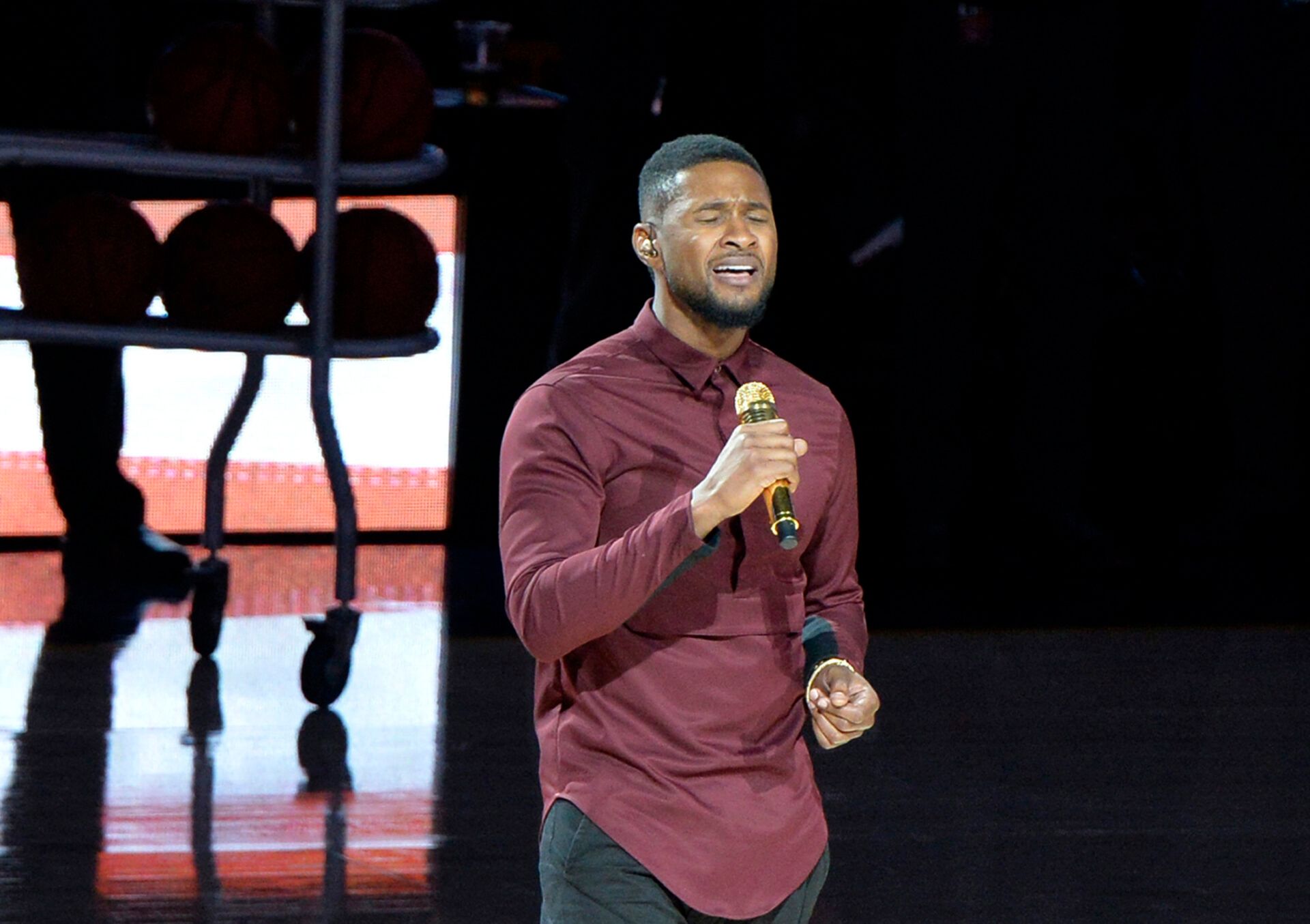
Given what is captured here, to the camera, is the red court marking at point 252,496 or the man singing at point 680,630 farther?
the red court marking at point 252,496

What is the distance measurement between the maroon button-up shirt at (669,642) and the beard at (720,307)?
52 mm

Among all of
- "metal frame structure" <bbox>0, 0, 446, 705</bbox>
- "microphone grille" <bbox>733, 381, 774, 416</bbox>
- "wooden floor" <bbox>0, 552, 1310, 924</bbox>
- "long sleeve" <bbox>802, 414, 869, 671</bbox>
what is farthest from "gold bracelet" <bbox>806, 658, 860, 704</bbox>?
"metal frame structure" <bbox>0, 0, 446, 705</bbox>

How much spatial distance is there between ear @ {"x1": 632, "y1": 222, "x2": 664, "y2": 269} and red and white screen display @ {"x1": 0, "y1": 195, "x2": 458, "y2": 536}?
4136mm

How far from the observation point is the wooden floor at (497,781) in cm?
314

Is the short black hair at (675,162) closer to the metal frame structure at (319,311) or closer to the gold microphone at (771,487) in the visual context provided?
the gold microphone at (771,487)

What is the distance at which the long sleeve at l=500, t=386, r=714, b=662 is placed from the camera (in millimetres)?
1604

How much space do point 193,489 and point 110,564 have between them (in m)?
0.58

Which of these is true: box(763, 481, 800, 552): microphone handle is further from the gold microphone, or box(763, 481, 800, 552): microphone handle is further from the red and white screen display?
the red and white screen display

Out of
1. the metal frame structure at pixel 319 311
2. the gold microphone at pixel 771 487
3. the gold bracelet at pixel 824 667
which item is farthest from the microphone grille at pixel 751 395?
the metal frame structure at pixel 319 311

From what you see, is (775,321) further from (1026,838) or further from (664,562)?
(664,562)

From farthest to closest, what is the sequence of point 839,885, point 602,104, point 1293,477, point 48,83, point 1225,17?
1. point 1293,477
2. point 1225,17
3. point 602,104
4. point 48,83
5. point 839,885

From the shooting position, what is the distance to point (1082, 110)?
6129 millimetres

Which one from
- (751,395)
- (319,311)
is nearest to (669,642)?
(751,395)

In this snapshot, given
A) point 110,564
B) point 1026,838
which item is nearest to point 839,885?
point 1026,838
